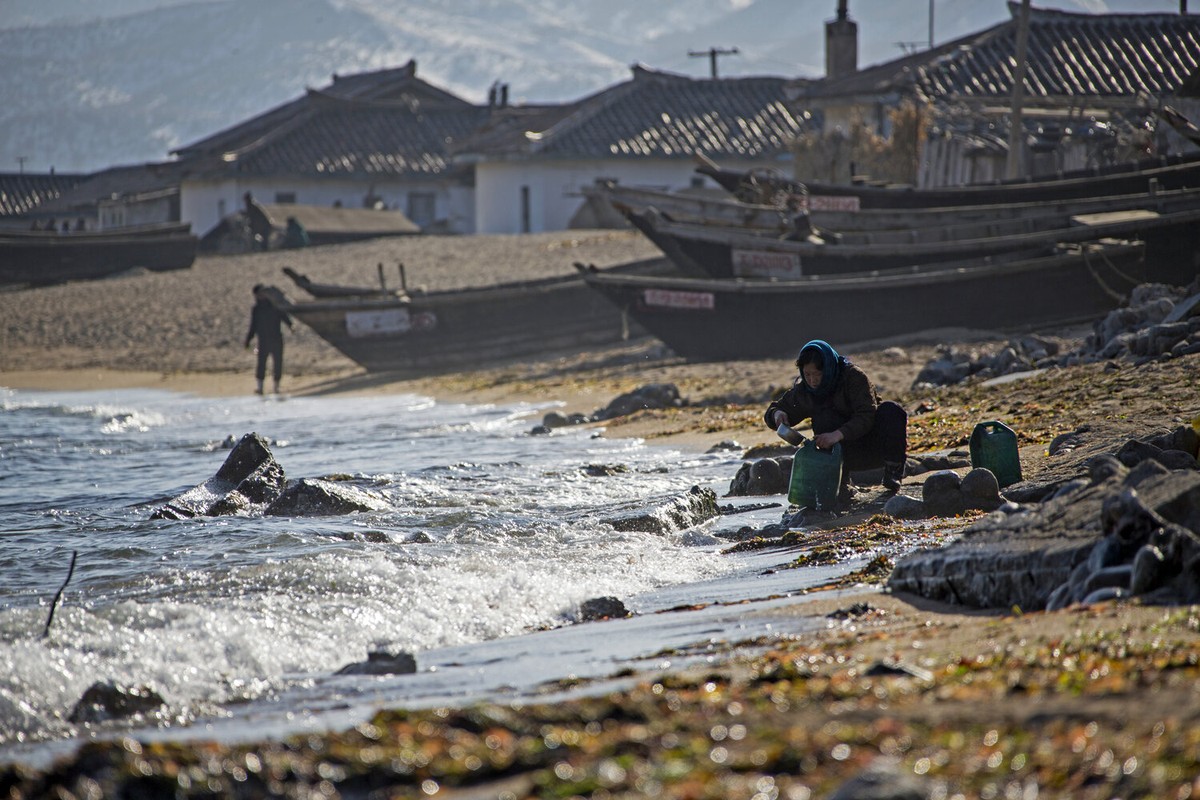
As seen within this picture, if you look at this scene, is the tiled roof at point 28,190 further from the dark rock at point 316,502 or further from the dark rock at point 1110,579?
the dark rock at point 1110,579

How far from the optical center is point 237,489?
9.43m

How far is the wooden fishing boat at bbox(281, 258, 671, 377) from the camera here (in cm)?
2050

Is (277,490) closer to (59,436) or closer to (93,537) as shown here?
(93,537)

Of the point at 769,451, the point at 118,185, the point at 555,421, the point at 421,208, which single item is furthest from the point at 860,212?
the point at 118,185

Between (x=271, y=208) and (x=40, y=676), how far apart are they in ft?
121

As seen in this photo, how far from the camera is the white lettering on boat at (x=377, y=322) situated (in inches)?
802

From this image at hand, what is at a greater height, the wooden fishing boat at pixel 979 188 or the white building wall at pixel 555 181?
the white building wall at pixel 555 181

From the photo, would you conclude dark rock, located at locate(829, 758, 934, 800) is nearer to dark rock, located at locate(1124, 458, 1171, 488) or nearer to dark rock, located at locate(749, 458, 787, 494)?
dark rock, located at locate(1124, 458, 1171, 488)

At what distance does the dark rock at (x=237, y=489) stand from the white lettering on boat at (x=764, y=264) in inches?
385

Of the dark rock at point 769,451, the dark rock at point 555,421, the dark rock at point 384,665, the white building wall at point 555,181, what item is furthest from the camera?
the white building wall at point 555,181

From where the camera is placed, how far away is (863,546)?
6652 millimetres

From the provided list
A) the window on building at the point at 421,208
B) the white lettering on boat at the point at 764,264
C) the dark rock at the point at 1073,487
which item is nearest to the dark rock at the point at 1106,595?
the dark rock at the point at 1073,487

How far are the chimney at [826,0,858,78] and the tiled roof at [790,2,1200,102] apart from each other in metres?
1.56

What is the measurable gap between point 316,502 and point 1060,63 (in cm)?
2747
